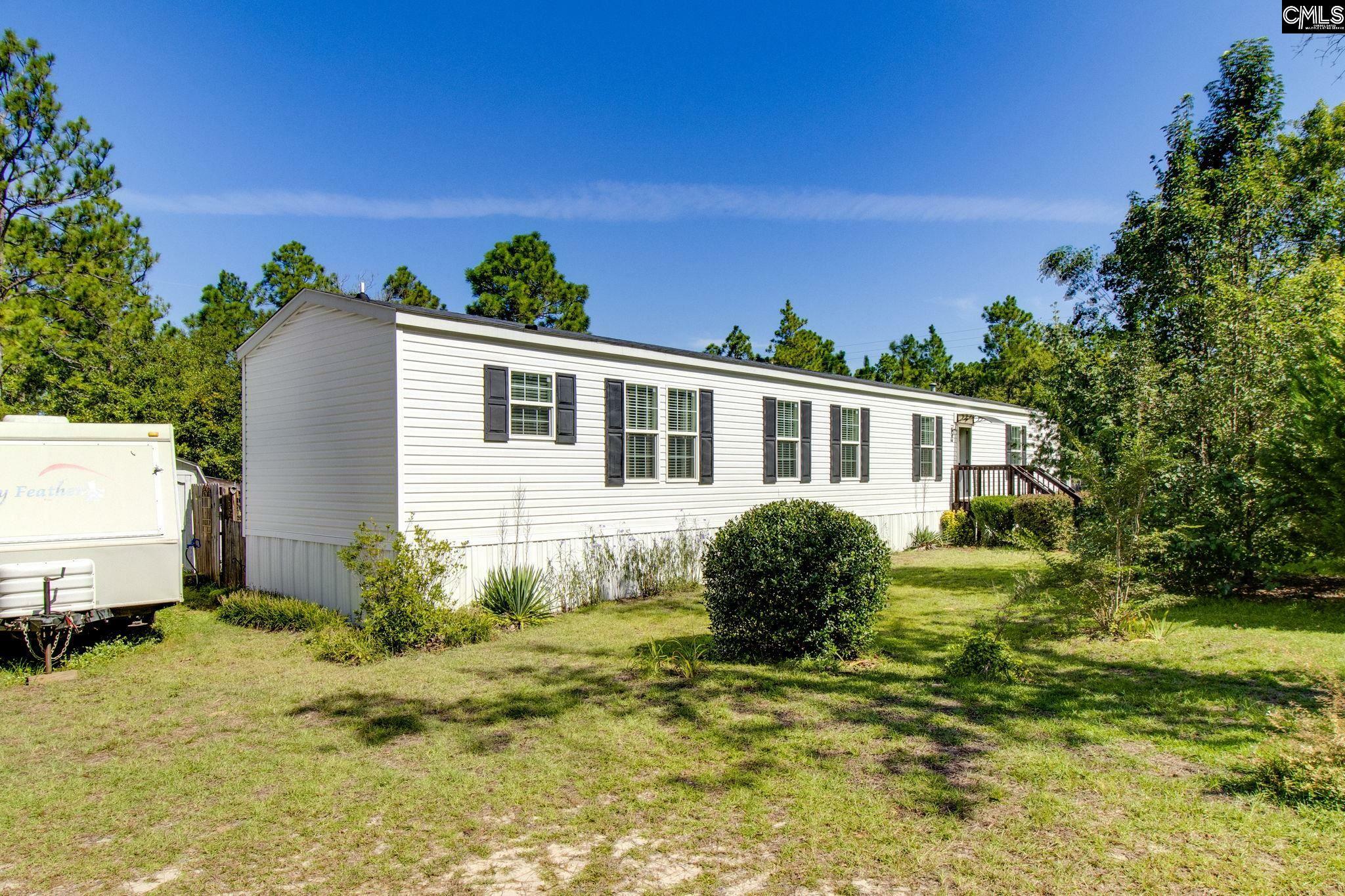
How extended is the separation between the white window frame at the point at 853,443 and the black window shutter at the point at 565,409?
6.98m

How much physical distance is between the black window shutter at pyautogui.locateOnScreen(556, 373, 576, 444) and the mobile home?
22mm

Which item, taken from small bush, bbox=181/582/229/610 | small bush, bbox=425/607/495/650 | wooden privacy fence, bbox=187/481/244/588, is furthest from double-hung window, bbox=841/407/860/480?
small bush, bbox=181/582/229/610

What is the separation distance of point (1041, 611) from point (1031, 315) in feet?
99.8

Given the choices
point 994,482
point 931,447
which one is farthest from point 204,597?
point 994,482

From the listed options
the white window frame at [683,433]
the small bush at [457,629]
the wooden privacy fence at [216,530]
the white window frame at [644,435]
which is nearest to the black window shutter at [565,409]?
the white window frame at [644,435]

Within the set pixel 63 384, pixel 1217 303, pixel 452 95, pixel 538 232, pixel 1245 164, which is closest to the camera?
pixel 1217 303

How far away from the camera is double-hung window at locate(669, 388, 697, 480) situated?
461 inches

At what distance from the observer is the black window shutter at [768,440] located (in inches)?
521

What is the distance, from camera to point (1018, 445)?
20656 mm

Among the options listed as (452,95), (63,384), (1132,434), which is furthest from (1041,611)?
(63,384)

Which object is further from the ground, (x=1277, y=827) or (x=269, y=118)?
(x=269, y=118)

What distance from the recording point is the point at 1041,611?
8.73 meters

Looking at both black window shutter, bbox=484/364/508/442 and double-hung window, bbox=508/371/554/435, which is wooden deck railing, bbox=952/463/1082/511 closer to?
double-hung window, bbox=508/371/554/435

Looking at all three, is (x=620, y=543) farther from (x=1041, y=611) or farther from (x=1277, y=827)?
(x=1277, y=827)
